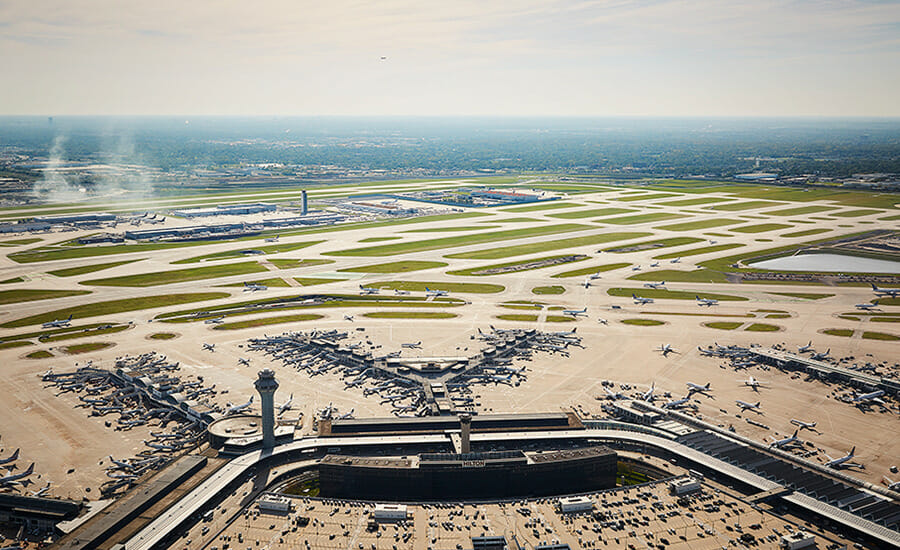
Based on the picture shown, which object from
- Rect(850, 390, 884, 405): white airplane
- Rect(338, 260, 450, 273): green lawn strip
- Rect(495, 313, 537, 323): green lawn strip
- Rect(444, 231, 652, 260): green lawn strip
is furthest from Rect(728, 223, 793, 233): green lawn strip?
Rect(850, 390, 884, 405): white airplane

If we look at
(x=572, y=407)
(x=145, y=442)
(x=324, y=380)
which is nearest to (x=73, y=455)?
(x=145, y=442)

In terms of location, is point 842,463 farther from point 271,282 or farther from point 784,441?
point 271,282

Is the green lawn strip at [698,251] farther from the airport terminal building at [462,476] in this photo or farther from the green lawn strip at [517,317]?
the airport terminal building at [462,476]

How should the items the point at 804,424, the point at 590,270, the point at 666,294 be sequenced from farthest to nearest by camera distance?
1. the point at 590,270
2. the point at 666,294
3. the point at 804,424

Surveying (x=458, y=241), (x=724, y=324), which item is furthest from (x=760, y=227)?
(x=724, y=324)

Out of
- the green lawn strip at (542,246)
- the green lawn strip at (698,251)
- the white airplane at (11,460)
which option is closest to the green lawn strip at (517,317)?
the green lawn strip at (542,246)
